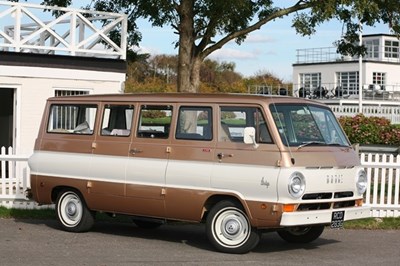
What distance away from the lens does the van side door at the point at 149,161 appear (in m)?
11.0

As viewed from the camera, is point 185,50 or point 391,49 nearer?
point 185,50

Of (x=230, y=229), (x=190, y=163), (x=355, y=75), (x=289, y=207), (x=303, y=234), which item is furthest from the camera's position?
(x=355, y=75)

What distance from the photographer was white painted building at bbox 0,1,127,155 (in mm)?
16562

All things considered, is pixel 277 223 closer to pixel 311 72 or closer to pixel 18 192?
pixel 18 192

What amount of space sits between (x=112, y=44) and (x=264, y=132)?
8.12m

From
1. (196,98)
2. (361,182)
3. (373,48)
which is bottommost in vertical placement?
(361,182)

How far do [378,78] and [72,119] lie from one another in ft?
181

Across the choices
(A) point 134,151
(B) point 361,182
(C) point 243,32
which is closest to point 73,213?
(A) point 134,151

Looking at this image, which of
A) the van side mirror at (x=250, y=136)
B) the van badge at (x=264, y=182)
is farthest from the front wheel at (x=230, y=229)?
the van side mirror at (x=250, y=136)

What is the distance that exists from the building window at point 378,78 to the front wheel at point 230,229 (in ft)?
181

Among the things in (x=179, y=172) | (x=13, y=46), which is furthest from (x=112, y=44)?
(x=179, y=172)

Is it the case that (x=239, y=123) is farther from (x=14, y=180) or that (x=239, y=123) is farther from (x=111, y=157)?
(x=14, y=180)

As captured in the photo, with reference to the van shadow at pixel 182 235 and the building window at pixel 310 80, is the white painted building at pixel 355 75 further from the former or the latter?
the van shadow at pixel 182 235

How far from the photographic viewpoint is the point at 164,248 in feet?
35.4
